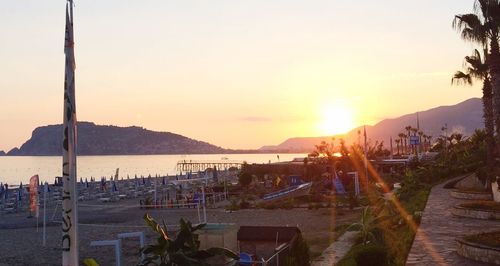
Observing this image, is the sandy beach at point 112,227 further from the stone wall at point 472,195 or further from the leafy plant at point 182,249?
the leafy plant at point 182,249

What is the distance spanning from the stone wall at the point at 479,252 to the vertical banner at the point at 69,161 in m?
8.81

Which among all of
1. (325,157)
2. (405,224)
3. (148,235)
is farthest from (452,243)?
(325,157)

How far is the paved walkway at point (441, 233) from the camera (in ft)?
39.0

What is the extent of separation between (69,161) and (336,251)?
11568mm

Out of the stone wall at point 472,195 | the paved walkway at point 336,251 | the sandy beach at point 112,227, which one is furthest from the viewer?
the stone wall at point 472,195

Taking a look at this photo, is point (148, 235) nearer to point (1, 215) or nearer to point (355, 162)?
point (1, 215)

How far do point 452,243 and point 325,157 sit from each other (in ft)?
142

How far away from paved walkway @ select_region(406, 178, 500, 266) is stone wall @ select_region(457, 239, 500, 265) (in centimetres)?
15

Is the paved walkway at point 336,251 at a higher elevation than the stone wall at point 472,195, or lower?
lower

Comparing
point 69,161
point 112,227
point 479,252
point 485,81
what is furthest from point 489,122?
point 69,161

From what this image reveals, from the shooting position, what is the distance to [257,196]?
42.8 meters

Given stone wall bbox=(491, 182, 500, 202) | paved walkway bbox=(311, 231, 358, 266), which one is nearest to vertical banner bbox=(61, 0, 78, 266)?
paved walkway bbox=(311, 231, 358, 266)

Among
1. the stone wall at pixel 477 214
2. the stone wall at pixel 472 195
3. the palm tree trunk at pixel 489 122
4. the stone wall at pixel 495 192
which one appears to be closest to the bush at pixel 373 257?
the stone wall at pixel 477 214

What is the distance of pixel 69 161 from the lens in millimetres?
6387
